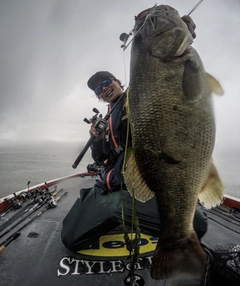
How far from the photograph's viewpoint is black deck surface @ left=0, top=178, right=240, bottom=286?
2150 millimetres

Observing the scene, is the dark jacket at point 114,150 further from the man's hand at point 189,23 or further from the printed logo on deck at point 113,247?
the man's hand at point 189,23

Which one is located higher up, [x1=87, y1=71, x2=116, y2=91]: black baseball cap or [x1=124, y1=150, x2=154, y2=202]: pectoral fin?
[x1=87, y1=71, x2=116, y2=91]: black baseball cap

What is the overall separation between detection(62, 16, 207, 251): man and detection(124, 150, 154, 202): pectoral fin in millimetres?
835

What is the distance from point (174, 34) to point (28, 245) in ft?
10.7

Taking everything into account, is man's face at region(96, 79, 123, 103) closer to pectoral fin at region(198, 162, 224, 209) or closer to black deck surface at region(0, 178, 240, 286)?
pectoral fin at region(198, 162, 224, 209)

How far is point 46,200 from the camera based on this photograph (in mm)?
5281

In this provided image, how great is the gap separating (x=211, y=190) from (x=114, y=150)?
5.27ft

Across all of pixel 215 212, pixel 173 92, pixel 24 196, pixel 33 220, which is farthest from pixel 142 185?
pixel 24 196

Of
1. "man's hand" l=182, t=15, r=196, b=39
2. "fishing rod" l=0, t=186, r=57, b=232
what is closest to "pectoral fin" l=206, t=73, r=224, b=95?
"man's hand" l=182, t=15, r=196, b=39

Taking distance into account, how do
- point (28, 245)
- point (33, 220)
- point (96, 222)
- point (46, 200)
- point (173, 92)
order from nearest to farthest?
→ point (173, 92), point (96, 222), point (28, 245), point (33, 220), point (46, 200)

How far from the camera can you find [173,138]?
1505 millimetres

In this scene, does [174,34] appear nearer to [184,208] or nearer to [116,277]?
[184,208]

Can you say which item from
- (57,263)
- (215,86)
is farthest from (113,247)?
(215,86)

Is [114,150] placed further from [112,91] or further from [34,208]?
[34,208]
